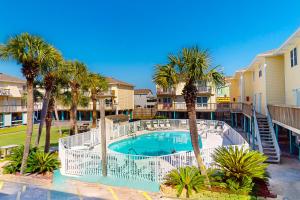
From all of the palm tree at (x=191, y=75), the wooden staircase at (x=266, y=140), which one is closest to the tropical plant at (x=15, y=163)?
the palm tree at (x=191, y=75)

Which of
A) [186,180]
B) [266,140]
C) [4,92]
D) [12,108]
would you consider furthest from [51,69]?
[12,108]

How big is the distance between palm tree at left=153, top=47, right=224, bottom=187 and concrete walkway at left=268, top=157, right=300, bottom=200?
317 centimetres

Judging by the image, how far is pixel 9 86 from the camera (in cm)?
3934

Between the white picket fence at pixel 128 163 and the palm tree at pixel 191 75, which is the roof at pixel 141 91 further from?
Answer: the palm tree at pixel 191 75

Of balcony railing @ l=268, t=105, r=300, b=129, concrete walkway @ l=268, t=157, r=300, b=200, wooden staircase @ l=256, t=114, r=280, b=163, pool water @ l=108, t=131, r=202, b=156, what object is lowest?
pool water @ l=108, t=131, r=202, b=156

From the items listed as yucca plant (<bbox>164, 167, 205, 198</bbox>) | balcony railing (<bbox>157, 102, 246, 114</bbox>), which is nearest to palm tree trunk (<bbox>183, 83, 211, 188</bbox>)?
yucca plant (<bbox>164, 167, 205, 198</bbox>)

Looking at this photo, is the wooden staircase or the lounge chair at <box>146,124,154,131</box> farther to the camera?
the lounge chair at <box>146,124,154,131</box>

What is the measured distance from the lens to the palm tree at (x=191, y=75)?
9109 mm

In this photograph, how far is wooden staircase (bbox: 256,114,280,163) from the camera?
1321 cm

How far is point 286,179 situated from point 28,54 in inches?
548

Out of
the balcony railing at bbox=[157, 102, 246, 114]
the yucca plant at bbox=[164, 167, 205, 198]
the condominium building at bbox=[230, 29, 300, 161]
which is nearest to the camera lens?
the yucca plant at bbox=[164, 167, 205, 198]

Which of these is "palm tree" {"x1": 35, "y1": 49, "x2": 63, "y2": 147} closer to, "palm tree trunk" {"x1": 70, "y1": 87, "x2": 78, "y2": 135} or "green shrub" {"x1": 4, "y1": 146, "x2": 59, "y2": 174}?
"green shrub" {"x1": 4, "y1": 146, "x2": 59, "y2": 174}

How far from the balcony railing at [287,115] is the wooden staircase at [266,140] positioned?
1.17 m

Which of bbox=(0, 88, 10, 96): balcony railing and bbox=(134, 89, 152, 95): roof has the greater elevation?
bbox=(134, 89, 152, 95): roof
